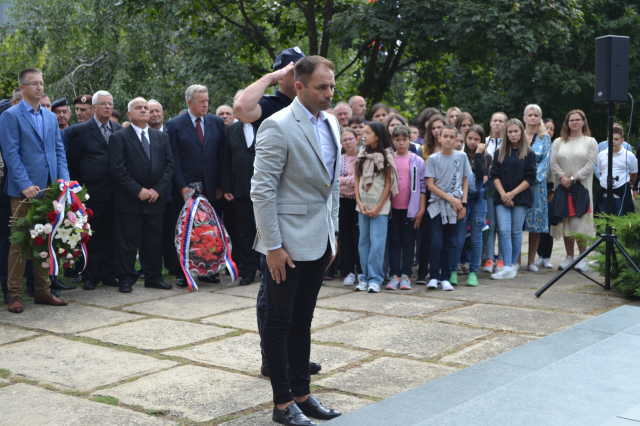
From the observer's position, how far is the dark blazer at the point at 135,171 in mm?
7430

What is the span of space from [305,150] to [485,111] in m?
14.2

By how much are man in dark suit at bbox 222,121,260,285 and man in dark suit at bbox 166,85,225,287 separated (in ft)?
0.56

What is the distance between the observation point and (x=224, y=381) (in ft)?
14.1

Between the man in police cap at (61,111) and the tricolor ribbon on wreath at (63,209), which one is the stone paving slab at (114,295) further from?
the man in police cap at (61,111)

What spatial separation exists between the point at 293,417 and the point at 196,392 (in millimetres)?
888

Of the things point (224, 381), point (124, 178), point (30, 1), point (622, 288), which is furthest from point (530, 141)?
point (30, 1)

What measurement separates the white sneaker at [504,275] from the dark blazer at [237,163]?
10.2 feet

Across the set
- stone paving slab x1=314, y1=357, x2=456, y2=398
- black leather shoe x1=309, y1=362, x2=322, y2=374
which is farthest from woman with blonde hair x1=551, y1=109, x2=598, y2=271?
black leather shoe x1=309, y1=362, x2=322, y2=374

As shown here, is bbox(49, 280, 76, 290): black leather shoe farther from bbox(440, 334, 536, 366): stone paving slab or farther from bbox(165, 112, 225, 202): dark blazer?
bbox(440, 334, 536, 366): stone paving slab

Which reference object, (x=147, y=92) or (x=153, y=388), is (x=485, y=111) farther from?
(x=153, y=388)

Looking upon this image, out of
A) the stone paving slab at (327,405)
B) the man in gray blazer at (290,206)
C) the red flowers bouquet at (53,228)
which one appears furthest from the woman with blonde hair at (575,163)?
the man in gray blazer at (290,206)

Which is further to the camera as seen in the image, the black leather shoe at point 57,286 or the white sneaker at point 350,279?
the white sneaker at point 350,279

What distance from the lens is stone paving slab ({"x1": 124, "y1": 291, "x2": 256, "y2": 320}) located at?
634cm

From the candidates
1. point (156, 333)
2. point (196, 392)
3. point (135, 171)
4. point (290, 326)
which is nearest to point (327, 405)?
point (290, 326)
